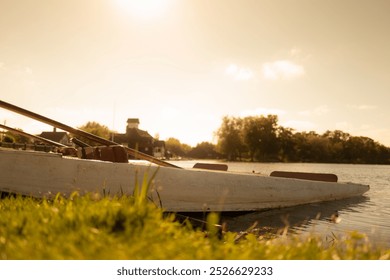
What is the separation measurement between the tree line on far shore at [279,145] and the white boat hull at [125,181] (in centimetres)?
9769

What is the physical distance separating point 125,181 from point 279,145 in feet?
363

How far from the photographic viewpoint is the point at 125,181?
6555mm

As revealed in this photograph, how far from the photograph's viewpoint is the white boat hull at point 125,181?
253 inches

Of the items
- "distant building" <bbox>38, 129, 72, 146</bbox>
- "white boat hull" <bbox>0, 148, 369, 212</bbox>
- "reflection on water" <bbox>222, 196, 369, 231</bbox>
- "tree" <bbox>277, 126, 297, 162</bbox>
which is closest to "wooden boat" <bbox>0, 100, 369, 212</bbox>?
"white boat hull" <bbox>0, 148, 369, 212</bbox>

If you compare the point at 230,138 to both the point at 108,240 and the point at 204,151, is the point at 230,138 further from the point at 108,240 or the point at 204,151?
the point at 108,240

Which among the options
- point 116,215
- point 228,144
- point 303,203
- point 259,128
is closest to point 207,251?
point 116,215

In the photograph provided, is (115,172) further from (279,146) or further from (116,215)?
(279,146)

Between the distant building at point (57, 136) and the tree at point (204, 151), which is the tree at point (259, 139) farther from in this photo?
the distant building at point (57, 136)

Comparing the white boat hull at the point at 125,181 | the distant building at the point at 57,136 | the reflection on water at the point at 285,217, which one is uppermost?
the distant building at the point at 57,136

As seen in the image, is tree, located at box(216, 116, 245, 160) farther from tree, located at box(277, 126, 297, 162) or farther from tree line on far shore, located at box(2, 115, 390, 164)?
tree, located at box(277, 126, 297, 162)

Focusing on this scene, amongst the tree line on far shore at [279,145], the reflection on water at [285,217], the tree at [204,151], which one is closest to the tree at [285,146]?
the tree line on far shore at [279,145]

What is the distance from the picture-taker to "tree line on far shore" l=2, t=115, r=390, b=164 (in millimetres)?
107812

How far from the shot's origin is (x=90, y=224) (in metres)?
2.16

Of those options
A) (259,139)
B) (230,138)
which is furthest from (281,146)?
(230,138)
